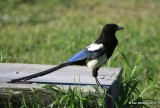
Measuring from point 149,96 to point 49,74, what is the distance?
4.22 ft

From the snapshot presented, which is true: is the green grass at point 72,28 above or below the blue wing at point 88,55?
above

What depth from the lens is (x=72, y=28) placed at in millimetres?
9266

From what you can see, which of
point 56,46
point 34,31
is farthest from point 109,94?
point 34,31

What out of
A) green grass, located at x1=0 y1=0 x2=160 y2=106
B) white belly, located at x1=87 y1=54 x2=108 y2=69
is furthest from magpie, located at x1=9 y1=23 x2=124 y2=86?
green grass, located at x1=0 y1=0 x2=160 y2=106

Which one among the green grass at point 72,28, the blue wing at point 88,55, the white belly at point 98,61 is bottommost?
the white belly at point 98,61

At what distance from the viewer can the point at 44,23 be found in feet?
32.0

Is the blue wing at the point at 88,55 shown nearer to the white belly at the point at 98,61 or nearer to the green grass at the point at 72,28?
the white belly at the point at 98,61

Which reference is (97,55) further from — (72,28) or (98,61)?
(72,28)

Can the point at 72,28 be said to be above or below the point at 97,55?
above

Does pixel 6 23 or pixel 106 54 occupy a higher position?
pixel 6 23

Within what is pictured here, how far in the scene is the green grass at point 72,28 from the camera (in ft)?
25.4

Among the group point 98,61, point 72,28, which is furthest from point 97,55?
point 72,28

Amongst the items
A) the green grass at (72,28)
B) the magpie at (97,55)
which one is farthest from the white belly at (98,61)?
the green grass at (72,28)

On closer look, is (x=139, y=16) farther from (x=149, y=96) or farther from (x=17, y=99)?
(x=17, y=99)
